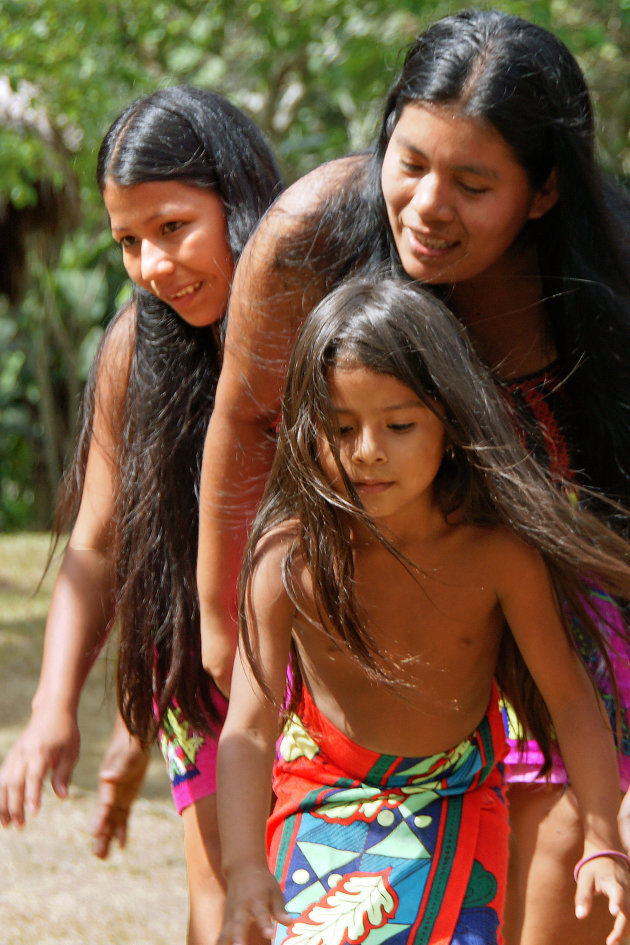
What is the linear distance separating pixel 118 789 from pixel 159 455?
0.67 meters

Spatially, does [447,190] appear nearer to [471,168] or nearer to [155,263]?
[471,168]

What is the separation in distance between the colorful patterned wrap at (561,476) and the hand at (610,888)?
31 centimetres

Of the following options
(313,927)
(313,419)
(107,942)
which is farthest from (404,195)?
(107,942)

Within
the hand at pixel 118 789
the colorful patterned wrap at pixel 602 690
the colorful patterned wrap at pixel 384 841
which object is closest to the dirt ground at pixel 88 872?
the hand at pixel 118 789

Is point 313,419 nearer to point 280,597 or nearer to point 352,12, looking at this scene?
point 280,597

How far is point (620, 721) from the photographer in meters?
2.04

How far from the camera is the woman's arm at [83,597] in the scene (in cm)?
211

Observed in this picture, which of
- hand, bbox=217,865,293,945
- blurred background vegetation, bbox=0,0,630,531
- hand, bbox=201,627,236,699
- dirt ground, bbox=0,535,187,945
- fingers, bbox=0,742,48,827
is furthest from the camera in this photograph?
blurred background vegetation, bbox=0,0,630,531

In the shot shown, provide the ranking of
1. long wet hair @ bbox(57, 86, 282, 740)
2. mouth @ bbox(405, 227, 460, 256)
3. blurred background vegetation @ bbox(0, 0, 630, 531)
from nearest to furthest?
mouth @ bbox(405, 227, 460, 256)
long wet hair @ bbox(57, 86, 282, 740)
blurred background vegetation @ bbox(0, 0, 630, 531)

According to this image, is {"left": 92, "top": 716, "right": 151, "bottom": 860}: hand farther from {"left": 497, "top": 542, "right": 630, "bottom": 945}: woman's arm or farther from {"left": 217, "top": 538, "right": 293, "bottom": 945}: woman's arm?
{"left": 497, "top": 542, "right": 630, "bottom": 945}: woman's arm

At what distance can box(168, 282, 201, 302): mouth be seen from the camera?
7.11ft

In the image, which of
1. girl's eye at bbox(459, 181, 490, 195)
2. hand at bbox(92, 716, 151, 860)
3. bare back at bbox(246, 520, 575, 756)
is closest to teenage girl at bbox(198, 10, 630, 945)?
girl's eye at bbox(459, 181, 490, 195)

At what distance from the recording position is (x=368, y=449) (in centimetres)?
167

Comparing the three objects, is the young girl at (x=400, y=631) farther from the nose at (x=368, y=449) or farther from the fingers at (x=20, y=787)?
the fingers at (x=20, y=787)
